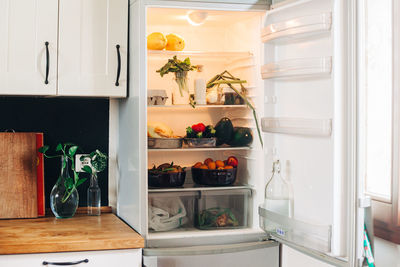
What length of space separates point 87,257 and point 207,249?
0.51m

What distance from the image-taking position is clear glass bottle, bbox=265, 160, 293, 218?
7.08ft

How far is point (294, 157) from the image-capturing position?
6.95 ft

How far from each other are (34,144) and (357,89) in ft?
5.38

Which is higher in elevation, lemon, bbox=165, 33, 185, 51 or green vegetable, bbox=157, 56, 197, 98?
lemon, bbox=165, 33, 185, 51

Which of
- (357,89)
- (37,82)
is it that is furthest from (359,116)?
(37,82)

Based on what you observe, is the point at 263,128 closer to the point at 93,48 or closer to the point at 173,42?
the point at 173,42

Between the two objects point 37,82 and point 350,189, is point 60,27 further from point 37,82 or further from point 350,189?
point 350,189

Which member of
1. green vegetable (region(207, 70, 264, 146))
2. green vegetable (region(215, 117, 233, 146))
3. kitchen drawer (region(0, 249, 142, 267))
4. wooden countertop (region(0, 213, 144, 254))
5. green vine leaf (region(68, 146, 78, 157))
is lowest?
kitchen drawer (region(0, 249, 142, 267))

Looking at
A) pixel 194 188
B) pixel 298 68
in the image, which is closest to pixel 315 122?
pixel 298 68

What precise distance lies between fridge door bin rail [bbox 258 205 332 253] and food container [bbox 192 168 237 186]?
0.89 ft

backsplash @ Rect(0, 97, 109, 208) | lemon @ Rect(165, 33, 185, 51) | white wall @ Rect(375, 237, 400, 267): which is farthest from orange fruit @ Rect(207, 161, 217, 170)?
white wall @ Rect(375, 237, 400, 267)

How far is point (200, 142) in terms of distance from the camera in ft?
8.18

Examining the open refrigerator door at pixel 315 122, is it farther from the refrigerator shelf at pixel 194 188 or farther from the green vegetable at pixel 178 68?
the green vegetable at pixel 178 68

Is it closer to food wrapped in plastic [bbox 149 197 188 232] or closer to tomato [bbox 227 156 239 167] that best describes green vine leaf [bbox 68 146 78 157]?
food wrapped in plastic [bbox 149 197 188 232]
